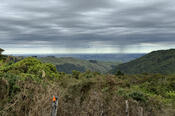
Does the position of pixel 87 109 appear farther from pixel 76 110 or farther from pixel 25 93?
pixel 25 93

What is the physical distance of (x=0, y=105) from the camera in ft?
19.5

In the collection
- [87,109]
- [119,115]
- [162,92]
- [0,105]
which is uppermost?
[0,105]

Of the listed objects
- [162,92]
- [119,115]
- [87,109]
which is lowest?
[162,92]

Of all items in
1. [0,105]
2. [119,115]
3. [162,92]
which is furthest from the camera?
[162,92]

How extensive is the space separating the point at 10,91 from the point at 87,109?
3.61m

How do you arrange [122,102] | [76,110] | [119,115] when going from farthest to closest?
[122,102]
[119,115]
[76,110]

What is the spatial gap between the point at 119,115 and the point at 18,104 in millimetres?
5029

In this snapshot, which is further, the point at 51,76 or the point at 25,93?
the point at 51,76

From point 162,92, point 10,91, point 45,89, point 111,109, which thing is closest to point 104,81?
point 111,109

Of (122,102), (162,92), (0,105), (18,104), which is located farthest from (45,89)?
(162,92)

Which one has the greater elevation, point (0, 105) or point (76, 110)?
point (0, 105)

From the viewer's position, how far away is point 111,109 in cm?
823

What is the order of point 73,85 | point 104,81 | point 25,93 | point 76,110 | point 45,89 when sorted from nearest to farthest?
point 25,93 → point 45,89 → point 76,110 → point 73,85 → point 104,81

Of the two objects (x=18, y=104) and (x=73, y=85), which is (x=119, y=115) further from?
(x=73, y=85)
